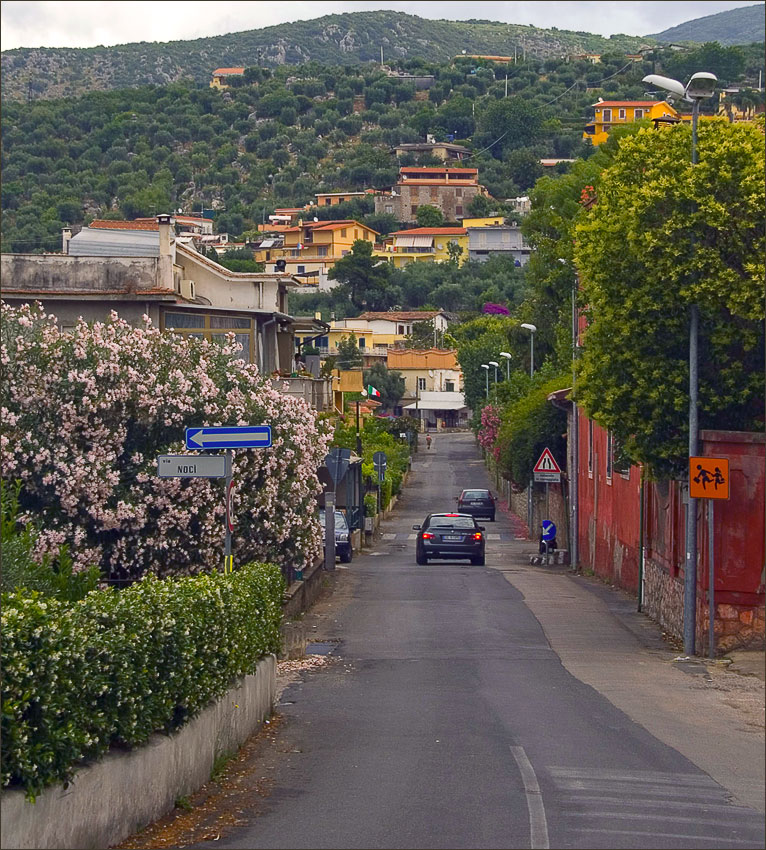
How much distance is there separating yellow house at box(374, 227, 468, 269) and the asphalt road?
144 meters

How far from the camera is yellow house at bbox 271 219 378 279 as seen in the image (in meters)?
154

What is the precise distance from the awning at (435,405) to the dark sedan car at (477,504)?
54.9 meters

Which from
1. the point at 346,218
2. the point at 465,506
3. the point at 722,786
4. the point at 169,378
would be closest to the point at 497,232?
the point at 346,218

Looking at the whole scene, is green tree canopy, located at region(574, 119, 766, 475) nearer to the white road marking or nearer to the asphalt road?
the asphalt road

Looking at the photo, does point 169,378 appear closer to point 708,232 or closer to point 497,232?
point 708,232

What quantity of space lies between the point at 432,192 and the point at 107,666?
6832 inches

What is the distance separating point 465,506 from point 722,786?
160ft

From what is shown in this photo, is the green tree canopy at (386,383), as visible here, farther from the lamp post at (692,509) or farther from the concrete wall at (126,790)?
the concrete wall at (126,790)

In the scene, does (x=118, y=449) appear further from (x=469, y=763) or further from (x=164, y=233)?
(x=164, y=233)

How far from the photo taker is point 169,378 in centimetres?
1964

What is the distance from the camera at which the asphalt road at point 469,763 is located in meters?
8.44

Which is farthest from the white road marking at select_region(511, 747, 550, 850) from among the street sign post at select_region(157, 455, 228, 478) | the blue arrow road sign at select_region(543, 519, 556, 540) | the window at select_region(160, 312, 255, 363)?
the blue arrow road sign at select_region(543, 519, 556, 540)

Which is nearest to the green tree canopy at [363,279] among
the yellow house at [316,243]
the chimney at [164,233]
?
the yellow house at [316,243]

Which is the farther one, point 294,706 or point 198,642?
point 294,706
